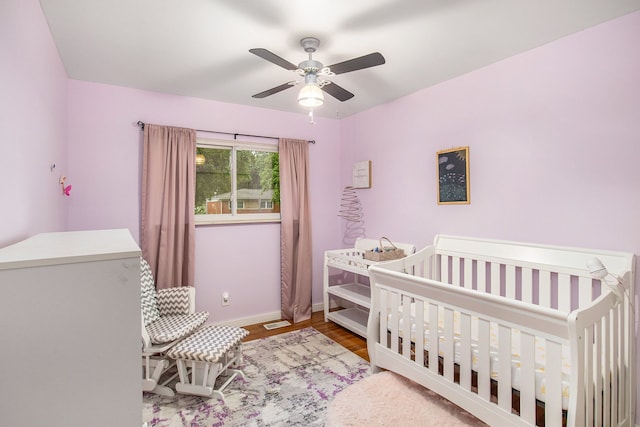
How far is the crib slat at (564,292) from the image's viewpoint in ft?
6.61

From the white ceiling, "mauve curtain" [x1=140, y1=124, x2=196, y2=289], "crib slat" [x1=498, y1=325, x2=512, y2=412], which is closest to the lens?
"crib slat" [x1=498, y1=325, x2=512, y2=412]

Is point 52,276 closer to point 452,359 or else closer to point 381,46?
point 452,359

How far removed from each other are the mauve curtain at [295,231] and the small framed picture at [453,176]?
4.86 feet

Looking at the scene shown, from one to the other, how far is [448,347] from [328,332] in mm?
1731

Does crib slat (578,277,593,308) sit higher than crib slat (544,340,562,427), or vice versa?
crib slat (578,277,593,308)

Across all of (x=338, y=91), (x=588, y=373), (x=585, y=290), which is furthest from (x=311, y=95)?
(x=585, y=290)

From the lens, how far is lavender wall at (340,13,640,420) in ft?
6.08

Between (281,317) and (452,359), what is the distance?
228 centimetres

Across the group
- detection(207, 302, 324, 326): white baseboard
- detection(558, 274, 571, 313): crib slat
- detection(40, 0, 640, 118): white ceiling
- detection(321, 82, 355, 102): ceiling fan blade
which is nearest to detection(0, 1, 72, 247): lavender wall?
detection(40, 0, 640, 118): white ceiling

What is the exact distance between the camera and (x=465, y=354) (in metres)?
1.66

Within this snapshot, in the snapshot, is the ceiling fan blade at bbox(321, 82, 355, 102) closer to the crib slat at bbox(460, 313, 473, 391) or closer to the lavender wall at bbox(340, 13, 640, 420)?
the lavender wall at bbox(340, 13, 640, 420)

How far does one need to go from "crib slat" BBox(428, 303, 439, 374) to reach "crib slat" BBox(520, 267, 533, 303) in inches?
32.3

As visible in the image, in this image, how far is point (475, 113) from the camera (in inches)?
102

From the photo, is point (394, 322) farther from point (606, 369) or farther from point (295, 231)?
point (295, 231)
